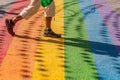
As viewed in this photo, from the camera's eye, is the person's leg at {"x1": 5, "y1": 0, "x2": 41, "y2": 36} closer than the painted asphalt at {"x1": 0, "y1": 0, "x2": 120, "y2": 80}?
No

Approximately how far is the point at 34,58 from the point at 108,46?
1645 mm

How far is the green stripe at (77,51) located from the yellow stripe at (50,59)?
0.36ft

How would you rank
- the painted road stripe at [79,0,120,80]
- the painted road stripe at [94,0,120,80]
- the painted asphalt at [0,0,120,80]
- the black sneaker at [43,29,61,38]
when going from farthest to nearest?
the black sneaker at [43,29,61,38], the painted road stripe at [94,0,120,80], the painted road stripe at [79,0,120,80], the painted asphalt at [0,0,120,80]

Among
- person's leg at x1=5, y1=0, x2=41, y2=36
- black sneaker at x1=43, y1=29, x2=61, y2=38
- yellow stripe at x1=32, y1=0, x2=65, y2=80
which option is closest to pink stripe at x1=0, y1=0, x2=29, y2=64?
person's leg at x1=5, y1=0, x2=41, y2=36

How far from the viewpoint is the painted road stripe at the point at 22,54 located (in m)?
5.28

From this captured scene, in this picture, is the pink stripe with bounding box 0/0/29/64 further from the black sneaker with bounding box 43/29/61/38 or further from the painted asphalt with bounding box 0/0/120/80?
the black sneaker with bounding box 43/29/61/38

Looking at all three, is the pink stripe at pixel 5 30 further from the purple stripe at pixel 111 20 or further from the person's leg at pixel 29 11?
the purple stripe at pixel 111 20

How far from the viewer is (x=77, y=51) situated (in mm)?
6340

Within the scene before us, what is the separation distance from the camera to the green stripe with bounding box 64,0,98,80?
5.36 meters

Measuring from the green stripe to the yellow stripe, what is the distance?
11 centimetres

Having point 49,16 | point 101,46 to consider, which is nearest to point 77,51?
point 101,46

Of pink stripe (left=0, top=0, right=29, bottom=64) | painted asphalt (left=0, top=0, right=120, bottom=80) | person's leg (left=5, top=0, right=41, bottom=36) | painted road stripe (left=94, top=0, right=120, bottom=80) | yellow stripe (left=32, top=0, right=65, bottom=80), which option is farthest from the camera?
person's leg (left=5, top=0, right=41, bottom=36)

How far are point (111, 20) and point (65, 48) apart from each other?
2.61 metres

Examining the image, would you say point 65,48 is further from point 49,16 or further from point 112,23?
point 112,23
